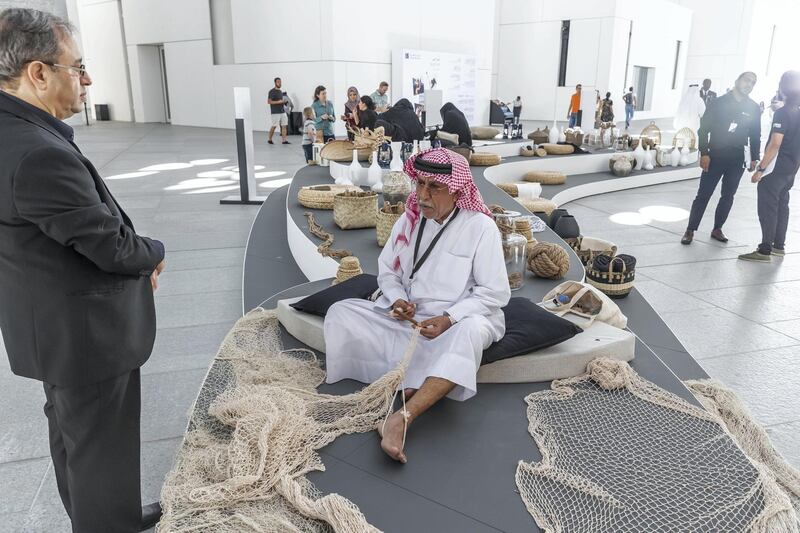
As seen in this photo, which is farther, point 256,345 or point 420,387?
point 256,345

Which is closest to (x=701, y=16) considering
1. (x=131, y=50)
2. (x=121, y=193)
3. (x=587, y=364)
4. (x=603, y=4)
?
(x=603, y=4)

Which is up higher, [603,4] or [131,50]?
[603,4]

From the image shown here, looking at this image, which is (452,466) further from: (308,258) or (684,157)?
(684,157)

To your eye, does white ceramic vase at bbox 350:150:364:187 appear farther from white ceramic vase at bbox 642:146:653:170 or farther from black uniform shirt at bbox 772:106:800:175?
white ceramic vase at bbox 642:146:653:170

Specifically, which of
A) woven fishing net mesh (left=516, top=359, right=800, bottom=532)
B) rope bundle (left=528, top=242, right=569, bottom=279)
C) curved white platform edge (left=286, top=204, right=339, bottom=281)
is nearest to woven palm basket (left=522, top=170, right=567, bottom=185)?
curved white platform edge (left=286, top=204, right=339, bottom=281)

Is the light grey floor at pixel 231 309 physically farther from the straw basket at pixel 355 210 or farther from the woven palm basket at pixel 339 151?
the woven palm basket at pixel 339 151

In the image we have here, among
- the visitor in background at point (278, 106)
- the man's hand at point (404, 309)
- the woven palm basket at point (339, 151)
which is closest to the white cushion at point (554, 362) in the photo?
the man's hand at point (404, 309)

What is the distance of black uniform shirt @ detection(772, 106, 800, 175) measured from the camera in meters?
5.16

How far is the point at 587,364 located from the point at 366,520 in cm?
130

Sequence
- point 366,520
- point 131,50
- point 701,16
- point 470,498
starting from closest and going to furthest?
1. point 366,520
2. point 470,498
3. point 131,50
4. point 701,16

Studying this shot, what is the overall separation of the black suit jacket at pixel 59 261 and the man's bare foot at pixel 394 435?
868mm

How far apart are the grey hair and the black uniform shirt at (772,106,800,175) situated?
5.61 meters

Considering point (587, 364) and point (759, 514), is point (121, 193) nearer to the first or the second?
point (587, 364)

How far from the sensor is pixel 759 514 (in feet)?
5.71
